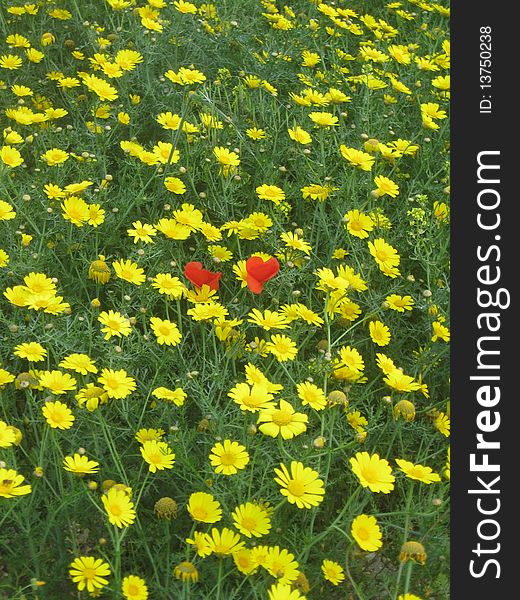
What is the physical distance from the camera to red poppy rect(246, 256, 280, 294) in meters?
2.18

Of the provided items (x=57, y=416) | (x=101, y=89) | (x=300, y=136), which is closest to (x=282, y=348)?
(x=57, y=416)

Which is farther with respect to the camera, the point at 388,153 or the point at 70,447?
the point at 388,153

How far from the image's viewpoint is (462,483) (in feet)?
5.94

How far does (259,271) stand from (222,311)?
0.51ft

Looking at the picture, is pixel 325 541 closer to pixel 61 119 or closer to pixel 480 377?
pixel 480 377

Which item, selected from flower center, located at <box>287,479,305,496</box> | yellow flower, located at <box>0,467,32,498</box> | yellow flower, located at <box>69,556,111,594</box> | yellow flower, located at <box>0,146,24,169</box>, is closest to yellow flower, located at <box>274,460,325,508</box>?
flower center, located at <box>287,479,305,496</box>

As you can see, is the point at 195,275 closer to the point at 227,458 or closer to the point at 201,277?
the point at 201,277

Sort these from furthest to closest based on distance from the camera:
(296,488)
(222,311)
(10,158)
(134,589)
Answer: (10,158), (222,311), (296,488), (134,589)

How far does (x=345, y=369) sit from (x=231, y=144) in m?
1.20

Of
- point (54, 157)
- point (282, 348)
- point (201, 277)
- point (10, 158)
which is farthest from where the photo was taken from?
A: point (54, 157)

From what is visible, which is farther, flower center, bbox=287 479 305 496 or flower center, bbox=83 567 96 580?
flower center, bbox=287 479 305 496

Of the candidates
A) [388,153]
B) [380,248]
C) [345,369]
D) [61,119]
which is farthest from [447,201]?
[61,119]

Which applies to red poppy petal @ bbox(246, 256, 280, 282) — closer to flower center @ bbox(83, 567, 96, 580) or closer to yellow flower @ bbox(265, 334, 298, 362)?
yellow flower @ bbox(265, 334, 298, 362)

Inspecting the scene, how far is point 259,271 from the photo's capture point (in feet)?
7.19
